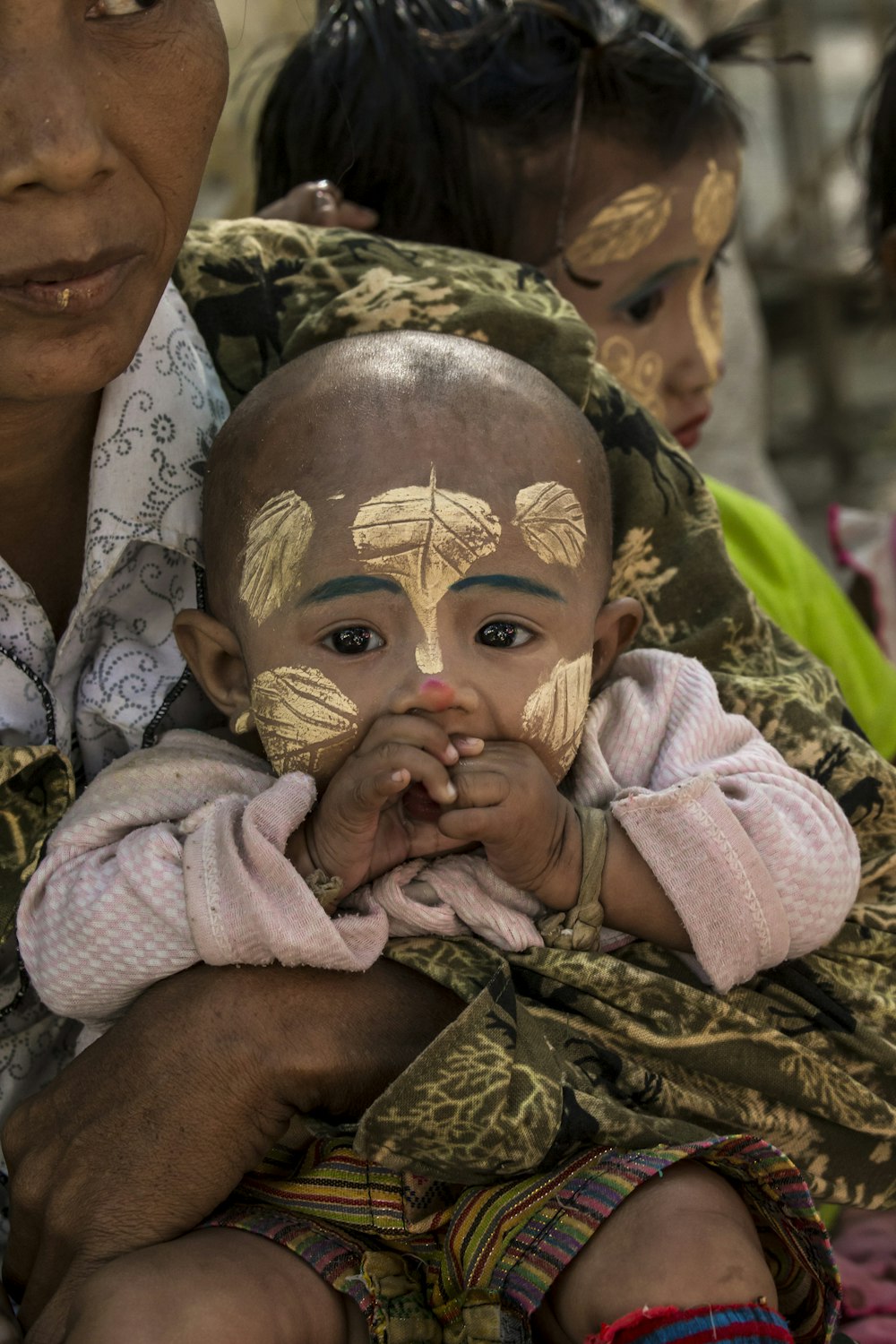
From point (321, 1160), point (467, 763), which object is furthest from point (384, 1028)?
point (467, 763)

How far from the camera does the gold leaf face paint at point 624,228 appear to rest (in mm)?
2998

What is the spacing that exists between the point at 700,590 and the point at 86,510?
0.82 metres

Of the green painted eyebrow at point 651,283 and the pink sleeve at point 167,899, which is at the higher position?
the green painted eyebrow at point 651,283

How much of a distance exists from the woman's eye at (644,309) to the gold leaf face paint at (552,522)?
1.34 metres

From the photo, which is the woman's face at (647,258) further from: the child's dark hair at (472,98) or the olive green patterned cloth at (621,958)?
the olive green patterned cloth at (621,958)

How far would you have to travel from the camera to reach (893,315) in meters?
4.56

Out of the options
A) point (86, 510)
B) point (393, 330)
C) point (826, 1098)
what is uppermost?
point (393, 330)

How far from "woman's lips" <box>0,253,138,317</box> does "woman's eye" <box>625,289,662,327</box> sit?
1524 millimetres

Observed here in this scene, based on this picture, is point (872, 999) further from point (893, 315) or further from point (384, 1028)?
point (893, 315)

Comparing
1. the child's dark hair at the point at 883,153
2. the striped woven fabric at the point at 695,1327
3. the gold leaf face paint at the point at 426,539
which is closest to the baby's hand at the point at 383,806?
the gold leaf face paint at the point at 426,539

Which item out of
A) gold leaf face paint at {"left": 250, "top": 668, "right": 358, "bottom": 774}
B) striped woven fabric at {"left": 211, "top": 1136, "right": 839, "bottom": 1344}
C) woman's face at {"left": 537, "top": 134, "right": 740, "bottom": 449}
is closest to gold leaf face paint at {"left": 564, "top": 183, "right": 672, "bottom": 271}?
woman's face at {"left": 537, "top": 134, "right": 740, "bottom": 449}

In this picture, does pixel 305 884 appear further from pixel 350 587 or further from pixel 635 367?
pixel 635 367

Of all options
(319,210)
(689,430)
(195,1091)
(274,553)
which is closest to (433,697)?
(274,553)

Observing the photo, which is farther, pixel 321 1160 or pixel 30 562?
pixel 30 562
